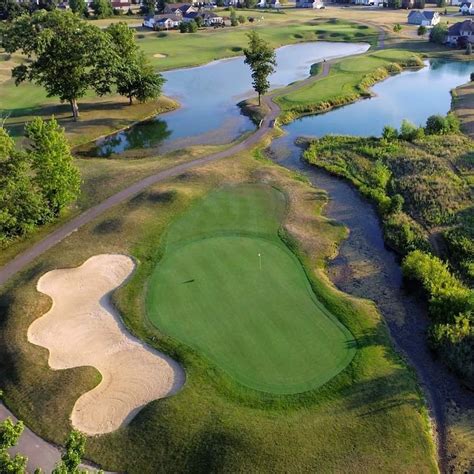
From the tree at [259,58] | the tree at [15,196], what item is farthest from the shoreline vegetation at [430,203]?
the tree at [15,196]

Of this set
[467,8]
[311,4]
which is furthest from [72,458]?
[311,4]

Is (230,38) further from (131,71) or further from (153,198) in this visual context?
(153,198)

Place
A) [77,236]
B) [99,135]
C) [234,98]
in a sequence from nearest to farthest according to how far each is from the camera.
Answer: [77,236] < [99,135] < [234,98]

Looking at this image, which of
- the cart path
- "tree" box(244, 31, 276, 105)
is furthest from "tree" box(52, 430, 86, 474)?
"tree" box(244, 31, 276, 105)

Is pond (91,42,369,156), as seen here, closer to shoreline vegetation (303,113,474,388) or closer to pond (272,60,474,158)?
pond (272,60,474,158)

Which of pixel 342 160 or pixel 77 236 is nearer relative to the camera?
pixel 77 236

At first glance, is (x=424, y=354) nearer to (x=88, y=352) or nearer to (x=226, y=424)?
(x=226, y=424)

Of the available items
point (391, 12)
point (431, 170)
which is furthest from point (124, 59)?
point (391, 12)
